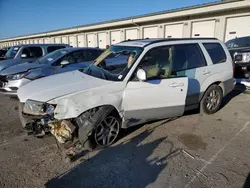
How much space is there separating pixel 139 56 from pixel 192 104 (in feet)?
5.86

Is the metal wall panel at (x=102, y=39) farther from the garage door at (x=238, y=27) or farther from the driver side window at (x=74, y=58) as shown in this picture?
the driver side window at (x=74, y=58)

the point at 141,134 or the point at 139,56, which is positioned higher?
the point at 139,56

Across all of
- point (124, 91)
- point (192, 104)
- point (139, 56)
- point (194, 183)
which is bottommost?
point (194, 183)

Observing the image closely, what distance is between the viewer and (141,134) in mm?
3799

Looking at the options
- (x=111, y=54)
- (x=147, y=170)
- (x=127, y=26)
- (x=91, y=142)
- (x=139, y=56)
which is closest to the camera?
(x=147, y=170)

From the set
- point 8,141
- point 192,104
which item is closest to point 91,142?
point 8,141

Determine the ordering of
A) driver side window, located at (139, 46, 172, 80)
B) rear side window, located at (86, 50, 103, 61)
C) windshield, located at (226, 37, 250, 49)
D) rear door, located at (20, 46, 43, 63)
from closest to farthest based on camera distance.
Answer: driver side window, located at (139, 46, 172, 80), rear side window, located at (86, 50, 103, 61), windshield, located at (226, 37, 250, 49), rear door, located at (20, 46, 43, 63)

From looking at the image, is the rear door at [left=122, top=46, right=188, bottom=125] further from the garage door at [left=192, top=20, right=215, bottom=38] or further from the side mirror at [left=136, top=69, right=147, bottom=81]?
the garage door at [left=192, top=20, right=215, bottom=38]

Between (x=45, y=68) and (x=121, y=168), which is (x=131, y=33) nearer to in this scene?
(x=45, y=68)

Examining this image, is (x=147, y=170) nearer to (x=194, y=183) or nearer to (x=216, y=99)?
(x=194, y=183)

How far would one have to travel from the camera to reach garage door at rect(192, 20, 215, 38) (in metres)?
15.3

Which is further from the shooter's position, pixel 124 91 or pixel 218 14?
pixel 218 14

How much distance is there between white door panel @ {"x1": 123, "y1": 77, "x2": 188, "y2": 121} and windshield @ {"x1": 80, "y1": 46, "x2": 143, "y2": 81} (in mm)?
322

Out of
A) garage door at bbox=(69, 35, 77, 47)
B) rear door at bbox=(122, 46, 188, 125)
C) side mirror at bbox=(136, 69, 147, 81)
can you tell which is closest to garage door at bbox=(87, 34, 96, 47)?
garage door at bbox=(69, 35, 77, 47)
